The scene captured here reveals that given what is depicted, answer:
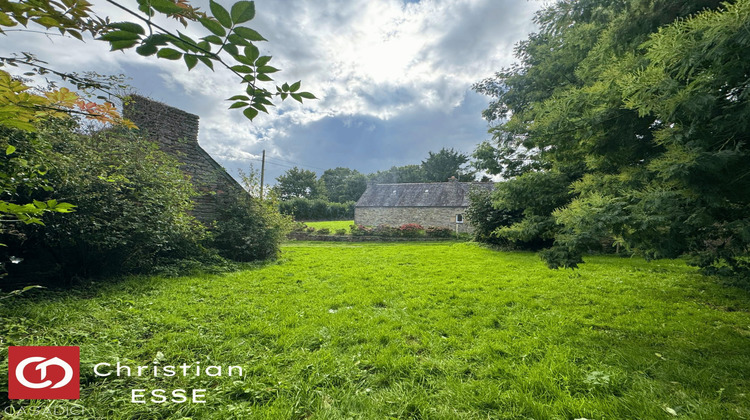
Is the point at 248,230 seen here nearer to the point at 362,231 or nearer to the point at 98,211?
the point at 98,211

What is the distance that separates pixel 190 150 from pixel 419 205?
23538 mm

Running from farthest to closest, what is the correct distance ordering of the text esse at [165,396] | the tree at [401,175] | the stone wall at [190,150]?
1. the tree at [401,175]
2. the stone wall at [190,150]
3. the text esse at [165,396]

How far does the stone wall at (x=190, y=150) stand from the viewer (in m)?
8.44

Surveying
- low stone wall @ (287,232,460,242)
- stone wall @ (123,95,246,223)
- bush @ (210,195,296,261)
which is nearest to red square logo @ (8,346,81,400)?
bush @ (210,195,296,261)

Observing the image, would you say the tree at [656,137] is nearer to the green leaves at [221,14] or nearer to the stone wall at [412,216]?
the green leaves at [221,14]

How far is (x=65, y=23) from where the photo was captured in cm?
101

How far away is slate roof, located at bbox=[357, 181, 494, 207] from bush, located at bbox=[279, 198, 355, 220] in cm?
759

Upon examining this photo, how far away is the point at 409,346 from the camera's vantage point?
3.28 metres

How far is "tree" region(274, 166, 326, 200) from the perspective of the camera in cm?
5259

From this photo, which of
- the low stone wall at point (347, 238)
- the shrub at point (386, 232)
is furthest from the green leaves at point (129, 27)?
the shrub at point (386, 232)

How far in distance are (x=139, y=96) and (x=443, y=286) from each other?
34.4ft

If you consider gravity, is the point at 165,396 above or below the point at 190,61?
below

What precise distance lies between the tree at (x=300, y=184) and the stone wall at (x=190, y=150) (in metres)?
43.1

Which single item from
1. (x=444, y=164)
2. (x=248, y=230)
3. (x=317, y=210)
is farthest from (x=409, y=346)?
(x=444, y=164)
